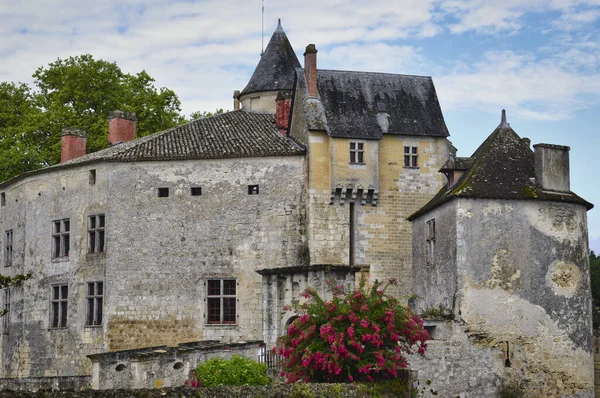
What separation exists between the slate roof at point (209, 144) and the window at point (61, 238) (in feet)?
7.45

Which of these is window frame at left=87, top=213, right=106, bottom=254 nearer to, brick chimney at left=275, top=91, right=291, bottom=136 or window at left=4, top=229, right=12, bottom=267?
window at left=4, top=229, right=12, bottom=267

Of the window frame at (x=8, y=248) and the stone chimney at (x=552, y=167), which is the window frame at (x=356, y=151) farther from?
the window frame at (x=8, y=248)

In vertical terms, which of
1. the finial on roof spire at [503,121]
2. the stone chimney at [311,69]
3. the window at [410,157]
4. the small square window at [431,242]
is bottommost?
the small square window at [431,242]

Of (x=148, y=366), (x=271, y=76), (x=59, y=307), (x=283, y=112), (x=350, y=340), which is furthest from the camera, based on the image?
(x=271, y=76)

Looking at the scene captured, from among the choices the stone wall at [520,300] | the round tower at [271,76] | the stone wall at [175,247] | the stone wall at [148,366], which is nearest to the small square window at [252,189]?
the stone wall at [175,247]

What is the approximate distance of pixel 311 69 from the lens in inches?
1492

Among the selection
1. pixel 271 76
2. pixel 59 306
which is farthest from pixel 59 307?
pixel 271 76

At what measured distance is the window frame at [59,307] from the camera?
3888 cm

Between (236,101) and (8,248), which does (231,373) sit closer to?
(8,248)

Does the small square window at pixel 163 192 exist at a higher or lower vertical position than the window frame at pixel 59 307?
higher

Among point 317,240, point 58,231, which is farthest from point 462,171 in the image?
point 58,231

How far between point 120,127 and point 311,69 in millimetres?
9915

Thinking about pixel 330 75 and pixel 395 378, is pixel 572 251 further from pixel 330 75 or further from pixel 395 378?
pixel 330 75

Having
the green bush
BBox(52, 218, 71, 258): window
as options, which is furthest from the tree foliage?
the green bush
